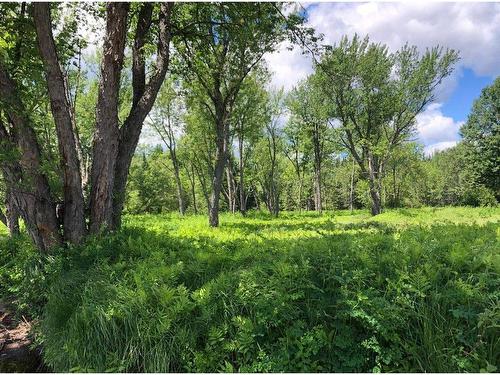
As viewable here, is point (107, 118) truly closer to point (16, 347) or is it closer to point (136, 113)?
point (136, 113)

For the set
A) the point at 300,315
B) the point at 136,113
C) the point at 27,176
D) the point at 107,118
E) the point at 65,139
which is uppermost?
the point at 136,113

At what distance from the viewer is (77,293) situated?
16.3 feet

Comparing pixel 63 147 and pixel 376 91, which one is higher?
pixel 376 91

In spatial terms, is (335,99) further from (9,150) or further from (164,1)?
(9,150)

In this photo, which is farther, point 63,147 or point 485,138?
point 485,138

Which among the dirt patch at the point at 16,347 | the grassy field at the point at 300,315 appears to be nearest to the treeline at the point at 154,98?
the dirt patch at the point at 16,347

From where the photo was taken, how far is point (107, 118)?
7.18 m

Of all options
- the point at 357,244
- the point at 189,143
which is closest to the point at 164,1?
the point at 357,244

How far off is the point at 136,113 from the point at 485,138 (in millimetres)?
40615

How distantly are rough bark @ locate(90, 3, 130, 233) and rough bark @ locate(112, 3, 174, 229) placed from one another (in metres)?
0.51

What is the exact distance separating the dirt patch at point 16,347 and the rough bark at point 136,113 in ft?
8.25

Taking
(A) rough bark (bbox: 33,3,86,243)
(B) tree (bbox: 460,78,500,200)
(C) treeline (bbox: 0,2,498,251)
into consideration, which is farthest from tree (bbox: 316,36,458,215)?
(A) rough bark (bbox: 33,3,86,243)

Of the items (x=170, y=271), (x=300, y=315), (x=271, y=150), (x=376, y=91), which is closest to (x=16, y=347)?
(x=170, y=271)

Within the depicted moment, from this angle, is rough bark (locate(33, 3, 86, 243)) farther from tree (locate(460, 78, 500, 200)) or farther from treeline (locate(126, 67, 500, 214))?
tree (locate(460, 78, 500, 200))
